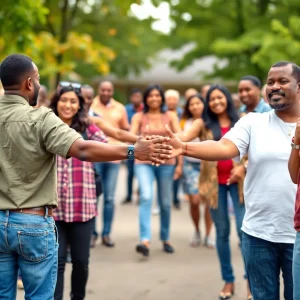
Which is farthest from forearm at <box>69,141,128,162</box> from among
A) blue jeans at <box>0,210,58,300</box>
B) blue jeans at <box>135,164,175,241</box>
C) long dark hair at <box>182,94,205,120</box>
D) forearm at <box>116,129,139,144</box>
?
long dark hair at <box>182,94,205,120</box>

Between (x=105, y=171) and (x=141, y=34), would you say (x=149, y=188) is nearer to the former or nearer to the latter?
(x=105, y=171)

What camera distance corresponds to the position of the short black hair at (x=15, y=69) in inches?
147

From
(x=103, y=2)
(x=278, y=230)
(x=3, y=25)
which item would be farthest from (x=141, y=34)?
(x=278, y=230)

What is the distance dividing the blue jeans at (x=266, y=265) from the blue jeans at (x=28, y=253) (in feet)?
4.51

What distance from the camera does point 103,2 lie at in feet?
79.9

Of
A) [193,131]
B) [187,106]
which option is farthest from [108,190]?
[193,131]

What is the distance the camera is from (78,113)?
225 inches

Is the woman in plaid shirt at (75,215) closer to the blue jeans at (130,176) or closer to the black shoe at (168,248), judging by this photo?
the black shoe at (168,248)

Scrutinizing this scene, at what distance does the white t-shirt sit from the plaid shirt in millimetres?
1647

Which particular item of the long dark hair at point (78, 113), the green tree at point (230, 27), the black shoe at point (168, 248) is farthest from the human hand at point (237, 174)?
the green tree at point (230, 27)

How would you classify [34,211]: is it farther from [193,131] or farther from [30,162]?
[193,131]

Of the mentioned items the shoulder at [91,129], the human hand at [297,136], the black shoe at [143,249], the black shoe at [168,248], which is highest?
the shoulder at [91,129]

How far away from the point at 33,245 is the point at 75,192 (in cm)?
165

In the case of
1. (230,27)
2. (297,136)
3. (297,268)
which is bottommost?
(297,268)
